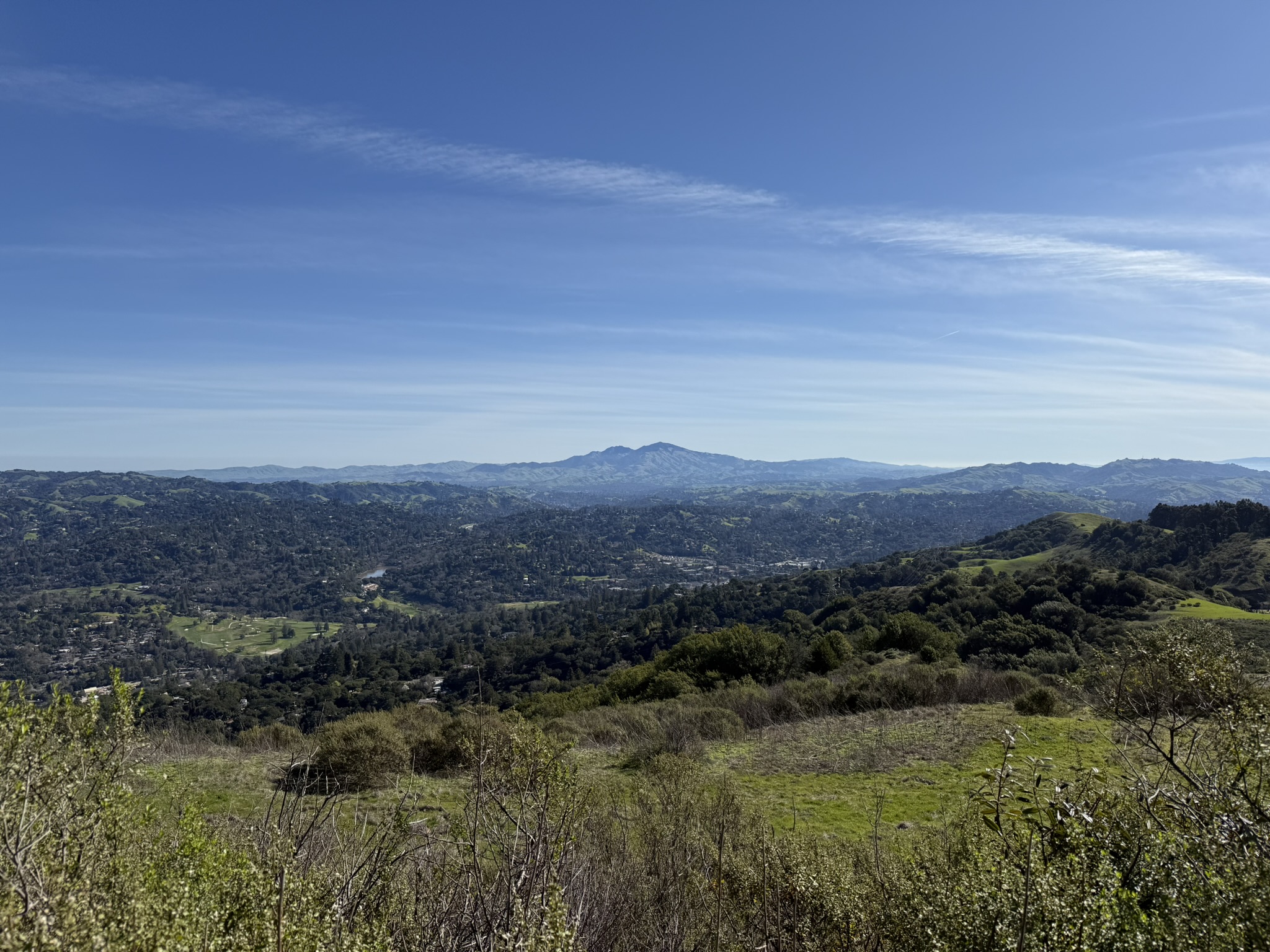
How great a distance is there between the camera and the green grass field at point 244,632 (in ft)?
390

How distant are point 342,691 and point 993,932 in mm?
71006

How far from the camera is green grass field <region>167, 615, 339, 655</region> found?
119000mm

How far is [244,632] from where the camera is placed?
13338 centimetres

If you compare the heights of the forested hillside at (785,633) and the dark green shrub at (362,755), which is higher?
the dark green shrub at (362,755)

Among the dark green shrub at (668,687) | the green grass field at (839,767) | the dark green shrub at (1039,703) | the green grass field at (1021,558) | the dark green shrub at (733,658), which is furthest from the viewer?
the green grass field at (1021,558)

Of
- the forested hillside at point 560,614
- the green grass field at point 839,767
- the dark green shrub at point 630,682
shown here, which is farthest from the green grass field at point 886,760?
the dark green shrub at point 630,682

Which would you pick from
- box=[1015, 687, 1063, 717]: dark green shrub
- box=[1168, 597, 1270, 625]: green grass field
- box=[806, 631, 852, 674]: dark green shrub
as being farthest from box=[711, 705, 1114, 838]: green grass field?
box=[1168, 597, 1270, 625]: green grass field

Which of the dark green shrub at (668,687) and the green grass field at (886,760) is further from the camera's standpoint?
the dark green shrub at (668,687)

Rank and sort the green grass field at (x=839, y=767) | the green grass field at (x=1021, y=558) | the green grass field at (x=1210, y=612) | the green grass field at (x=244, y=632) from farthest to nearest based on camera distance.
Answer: the green grass field at (x=244, y=632) → the green grass field at (x=1021, y=558) → the green grass field at (x=1210, y=612) → the green grass field at (x=839, y=767)

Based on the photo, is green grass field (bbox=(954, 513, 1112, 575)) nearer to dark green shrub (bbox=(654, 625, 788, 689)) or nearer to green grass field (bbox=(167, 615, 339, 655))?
dark green shrub (bbox=(654, 625, 788, 689))

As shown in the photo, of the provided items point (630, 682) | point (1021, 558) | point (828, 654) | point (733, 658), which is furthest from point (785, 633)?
point (1021, 558)

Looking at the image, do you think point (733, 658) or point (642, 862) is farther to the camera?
point (733, 658)

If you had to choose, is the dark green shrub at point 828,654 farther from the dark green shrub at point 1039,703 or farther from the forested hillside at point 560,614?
the dark green shrub at point 1039,703

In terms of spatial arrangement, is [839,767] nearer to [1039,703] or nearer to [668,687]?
[1039,703]
